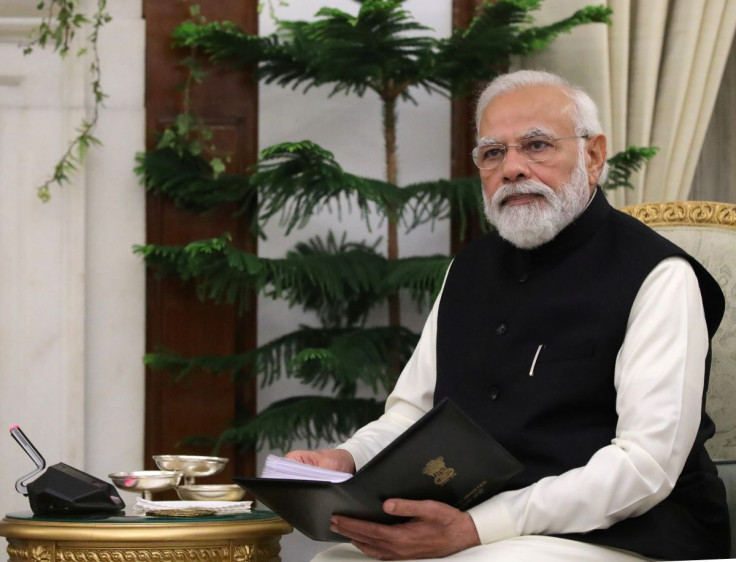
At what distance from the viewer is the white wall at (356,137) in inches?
154

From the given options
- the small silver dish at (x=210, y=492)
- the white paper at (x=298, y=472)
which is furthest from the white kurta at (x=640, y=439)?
the small silver dish at (x=210, y=492)

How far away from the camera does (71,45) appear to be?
3863 millimetres

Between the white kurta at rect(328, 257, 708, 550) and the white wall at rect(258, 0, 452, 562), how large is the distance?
1730 mm

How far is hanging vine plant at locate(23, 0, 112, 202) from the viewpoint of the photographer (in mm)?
3672

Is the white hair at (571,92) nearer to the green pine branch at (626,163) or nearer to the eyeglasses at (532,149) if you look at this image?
the eyeglasses at (532,149)

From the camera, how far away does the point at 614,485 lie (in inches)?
81.7

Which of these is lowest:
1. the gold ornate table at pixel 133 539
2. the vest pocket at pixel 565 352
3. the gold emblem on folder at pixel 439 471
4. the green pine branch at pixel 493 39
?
the gold ornate table at pixel 133 539

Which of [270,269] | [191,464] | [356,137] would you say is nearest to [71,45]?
[356,137]

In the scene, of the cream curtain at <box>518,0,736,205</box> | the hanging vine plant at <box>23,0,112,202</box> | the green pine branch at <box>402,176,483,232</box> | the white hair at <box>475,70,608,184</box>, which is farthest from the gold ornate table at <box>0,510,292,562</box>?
the cream curtain at <box>518,0,736,205</box>

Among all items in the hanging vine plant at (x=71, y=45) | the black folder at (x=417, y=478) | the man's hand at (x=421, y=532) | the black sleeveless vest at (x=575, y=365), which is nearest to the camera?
the black folder at (x=417, y=478)

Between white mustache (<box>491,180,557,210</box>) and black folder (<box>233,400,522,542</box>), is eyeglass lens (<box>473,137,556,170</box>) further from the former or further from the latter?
black folder (<box>233,400,522,542</box>)

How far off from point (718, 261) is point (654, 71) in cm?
113

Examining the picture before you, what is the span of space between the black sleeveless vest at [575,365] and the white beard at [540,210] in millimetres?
32

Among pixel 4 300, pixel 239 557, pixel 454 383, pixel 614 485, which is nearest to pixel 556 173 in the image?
pixel 454 383
